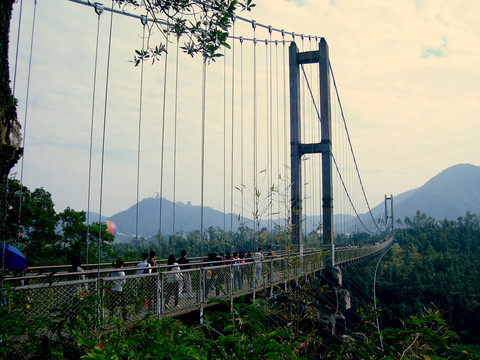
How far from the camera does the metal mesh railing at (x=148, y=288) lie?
4.09 metres

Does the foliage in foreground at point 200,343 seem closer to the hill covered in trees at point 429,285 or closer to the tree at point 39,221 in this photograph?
the tree at point 39,221

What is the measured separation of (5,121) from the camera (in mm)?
2697

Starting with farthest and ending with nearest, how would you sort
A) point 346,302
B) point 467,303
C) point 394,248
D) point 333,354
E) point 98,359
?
point 394,248 < point 467,303 < point 346,302 < point 333,354 < point 98,359

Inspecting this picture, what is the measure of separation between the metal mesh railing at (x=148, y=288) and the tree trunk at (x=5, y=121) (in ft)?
3.56

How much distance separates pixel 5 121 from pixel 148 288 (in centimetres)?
370

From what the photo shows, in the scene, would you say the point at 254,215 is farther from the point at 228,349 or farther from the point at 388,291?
the point at 388,291

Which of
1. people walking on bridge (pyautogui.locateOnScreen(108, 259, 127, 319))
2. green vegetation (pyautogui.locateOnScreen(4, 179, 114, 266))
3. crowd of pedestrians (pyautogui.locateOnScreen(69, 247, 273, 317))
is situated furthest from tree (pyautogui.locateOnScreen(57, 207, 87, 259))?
people walking on bridge (pyautogui.locateOnScreen(108, 259, 127, 319))

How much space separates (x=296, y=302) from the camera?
3.71m

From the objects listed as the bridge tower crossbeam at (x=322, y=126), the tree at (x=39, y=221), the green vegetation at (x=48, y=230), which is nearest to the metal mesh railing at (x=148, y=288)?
the bridge tower crossbeam at (x=322, y=126)

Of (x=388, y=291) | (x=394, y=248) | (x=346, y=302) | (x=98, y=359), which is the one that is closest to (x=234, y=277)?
(x=98, y=359)

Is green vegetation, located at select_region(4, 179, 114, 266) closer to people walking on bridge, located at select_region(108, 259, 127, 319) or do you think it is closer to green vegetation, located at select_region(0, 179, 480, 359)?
green vegetation, located at select_region(0, 179, 480, 359)

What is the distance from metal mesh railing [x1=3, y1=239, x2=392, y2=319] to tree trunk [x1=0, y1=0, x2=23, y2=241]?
42.7 inches

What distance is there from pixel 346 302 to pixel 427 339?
1513 cm

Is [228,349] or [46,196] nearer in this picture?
[228,349]
